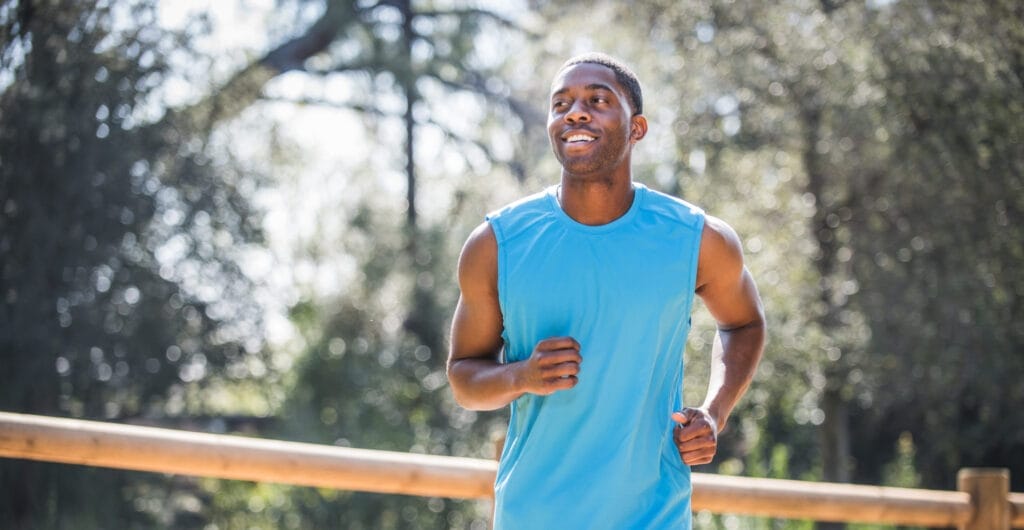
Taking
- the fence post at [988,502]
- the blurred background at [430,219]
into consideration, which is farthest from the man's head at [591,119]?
the blurred background at [430,219]

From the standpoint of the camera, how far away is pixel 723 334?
7.79 feet

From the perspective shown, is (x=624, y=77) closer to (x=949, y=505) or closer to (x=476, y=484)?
(x=476, y=484)

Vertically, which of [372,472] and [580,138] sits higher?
[580,138]

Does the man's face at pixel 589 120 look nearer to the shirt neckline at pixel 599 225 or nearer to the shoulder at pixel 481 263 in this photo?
the shirt neckline at pixel 599 225

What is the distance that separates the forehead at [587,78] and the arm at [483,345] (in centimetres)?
35

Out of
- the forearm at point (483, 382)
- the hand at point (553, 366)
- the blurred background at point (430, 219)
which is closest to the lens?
the hand at point (553, 366)

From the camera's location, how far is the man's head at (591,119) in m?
2.15

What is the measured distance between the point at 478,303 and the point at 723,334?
1.95 ft

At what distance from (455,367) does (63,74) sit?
906cm

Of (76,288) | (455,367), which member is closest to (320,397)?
(76,288)

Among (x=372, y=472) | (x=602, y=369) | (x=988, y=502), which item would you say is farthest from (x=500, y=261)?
(x=988, y=502)

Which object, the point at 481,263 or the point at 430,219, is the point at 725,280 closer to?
the point at 481,263

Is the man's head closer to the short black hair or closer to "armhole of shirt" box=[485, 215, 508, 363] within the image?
the short black hair

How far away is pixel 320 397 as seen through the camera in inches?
438
